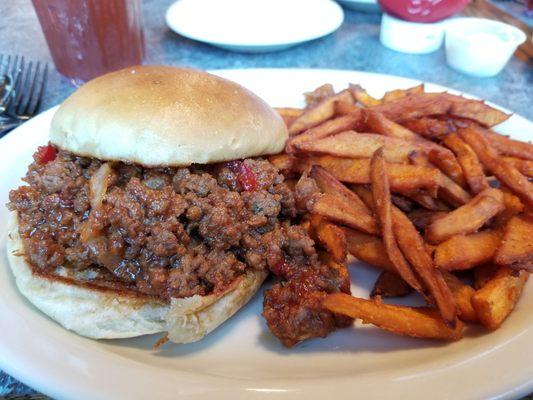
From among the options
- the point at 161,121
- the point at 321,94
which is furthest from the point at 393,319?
the point at 321,94

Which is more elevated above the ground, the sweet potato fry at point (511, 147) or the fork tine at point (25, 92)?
the sweet potato fry at point (511, 147)

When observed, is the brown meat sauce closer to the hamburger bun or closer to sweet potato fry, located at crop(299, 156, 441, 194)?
the hamburger bun

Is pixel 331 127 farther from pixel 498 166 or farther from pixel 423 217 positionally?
pixel 498 166

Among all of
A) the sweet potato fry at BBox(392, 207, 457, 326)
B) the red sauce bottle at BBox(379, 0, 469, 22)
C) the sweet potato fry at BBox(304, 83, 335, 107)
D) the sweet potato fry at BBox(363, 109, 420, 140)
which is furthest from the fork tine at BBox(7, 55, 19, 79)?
the red sauce bottle at BBox(379, 0, 469, 22)

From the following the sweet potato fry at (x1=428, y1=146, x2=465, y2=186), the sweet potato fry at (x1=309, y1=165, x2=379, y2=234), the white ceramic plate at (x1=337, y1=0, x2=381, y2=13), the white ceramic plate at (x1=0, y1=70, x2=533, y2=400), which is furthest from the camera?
the white ceramic plate at (x1=337, y1=0, x2=381, y2=13)

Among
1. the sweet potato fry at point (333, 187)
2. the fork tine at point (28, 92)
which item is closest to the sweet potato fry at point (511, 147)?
the sweet potato fry at point (333, 187)

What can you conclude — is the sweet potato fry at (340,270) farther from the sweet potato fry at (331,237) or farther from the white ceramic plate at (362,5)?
the white ceramic plate at (362,5)
